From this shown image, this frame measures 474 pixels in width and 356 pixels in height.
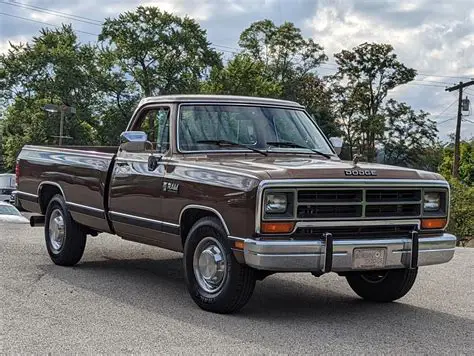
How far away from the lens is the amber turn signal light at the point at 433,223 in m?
6.67

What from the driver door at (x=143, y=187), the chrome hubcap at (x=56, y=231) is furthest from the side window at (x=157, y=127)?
the chrome hubcap at (x=56, y=231)

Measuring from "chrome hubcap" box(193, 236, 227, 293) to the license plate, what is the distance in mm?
1094

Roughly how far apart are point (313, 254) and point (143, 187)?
225 centimetres

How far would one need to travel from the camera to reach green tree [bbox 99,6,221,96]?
55438 millimetres

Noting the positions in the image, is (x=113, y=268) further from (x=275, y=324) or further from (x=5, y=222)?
(x=5, y=222)

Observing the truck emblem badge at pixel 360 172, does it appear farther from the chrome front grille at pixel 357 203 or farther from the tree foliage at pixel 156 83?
the tree foliage at pixel 156 83

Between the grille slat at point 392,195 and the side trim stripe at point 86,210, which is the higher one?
the grille slat at point 392,195

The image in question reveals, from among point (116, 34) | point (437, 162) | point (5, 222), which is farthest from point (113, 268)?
point (437, 162)

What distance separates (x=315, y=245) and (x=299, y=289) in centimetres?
221

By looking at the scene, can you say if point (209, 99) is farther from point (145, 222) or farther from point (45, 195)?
point (45, 195)

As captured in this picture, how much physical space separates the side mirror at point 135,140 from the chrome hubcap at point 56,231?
6.42 ft

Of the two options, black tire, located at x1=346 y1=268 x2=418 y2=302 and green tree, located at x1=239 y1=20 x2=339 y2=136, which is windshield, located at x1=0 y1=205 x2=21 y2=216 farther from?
green tree, located at x1=239 y1=20 x2=339 y2=136

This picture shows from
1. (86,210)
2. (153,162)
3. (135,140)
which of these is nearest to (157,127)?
(135,140)

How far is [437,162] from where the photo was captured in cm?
6744
